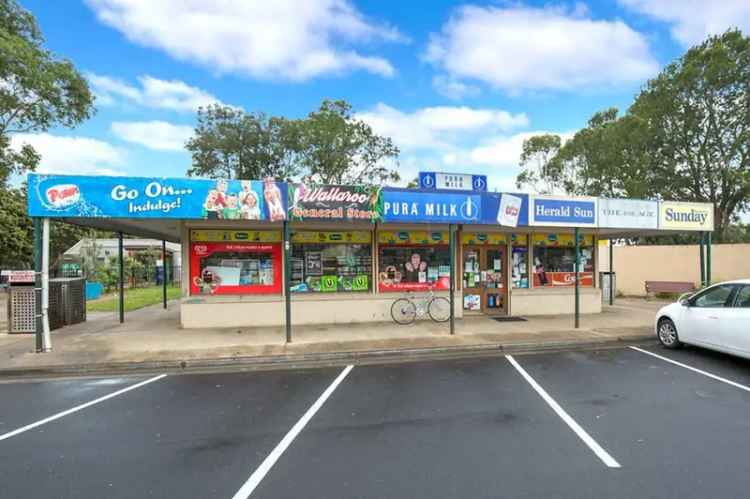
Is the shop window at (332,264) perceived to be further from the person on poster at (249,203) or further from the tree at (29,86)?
the tree at (29,86)

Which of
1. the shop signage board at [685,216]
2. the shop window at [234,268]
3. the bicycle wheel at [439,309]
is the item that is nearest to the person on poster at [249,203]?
the shop window at [234,268]

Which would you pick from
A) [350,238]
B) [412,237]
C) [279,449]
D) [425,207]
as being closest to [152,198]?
[350,238]

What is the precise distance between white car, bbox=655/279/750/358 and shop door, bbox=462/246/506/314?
14.8 ft

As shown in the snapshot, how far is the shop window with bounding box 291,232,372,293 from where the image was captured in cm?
1091

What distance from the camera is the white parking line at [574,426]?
3.77m

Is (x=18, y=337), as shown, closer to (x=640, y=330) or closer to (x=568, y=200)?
(x=568, y=200)

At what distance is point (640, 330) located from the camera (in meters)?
9.93

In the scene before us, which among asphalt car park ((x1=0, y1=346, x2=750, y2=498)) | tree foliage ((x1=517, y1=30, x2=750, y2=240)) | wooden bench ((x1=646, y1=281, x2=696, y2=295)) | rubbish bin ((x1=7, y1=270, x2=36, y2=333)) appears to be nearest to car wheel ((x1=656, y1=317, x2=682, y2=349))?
asphalt car park ((x1=0, y1=346, x2=750, y2=498))

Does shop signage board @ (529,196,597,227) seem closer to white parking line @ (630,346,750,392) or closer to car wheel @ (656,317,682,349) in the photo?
car wheel @ (656,317,682,349)

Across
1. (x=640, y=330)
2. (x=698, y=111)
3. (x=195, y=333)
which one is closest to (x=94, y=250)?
(x=195, y=333)

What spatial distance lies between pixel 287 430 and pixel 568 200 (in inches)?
363

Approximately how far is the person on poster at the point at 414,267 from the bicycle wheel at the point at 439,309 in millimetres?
837

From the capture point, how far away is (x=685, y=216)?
11.4 metres

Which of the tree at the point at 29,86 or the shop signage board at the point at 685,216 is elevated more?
the tree at the point at 29,86
